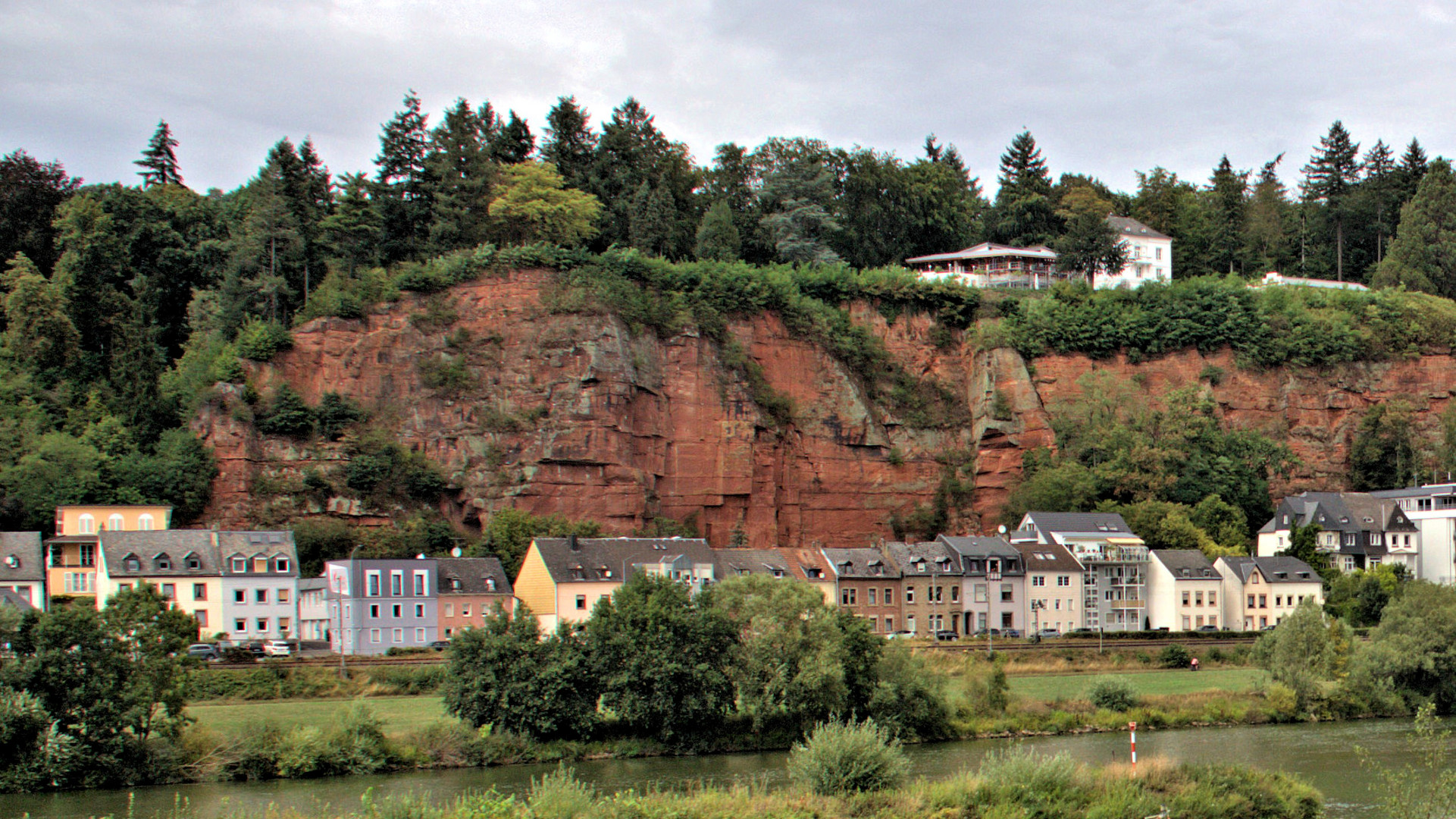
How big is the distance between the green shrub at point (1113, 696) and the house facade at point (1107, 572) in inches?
910

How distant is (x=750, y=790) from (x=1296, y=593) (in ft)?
160

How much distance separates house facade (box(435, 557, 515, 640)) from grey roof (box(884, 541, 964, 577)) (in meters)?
18.8

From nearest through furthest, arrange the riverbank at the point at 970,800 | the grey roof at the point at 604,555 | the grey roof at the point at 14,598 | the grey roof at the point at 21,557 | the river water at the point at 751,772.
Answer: the riverbank at the point at 970,800
the river water at the point at 751,772
the grey roof at the point at 14,598
the grey roof at the point at 21,557
the grey roof at the point at 604,555

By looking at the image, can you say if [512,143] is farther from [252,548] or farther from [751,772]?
[751,772]

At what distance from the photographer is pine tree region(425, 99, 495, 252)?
281 feet

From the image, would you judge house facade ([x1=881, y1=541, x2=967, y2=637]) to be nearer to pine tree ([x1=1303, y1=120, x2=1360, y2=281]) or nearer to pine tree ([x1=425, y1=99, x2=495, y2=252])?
pine tree ([x1=425, y1=99, x2=495, y2=252])

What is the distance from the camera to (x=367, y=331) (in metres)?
79.1

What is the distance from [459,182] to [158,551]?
30071mm

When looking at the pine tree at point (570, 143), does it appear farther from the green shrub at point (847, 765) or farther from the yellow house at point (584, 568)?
the green shrub at point (847, 765)

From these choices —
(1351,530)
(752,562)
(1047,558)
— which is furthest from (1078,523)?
(752,562)

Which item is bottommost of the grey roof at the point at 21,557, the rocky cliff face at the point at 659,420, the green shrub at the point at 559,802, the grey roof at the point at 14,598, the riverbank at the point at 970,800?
the riverbank at the point at 970,800

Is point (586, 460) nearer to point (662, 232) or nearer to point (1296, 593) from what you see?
point (662, 232)

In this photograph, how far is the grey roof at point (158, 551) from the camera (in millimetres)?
62906

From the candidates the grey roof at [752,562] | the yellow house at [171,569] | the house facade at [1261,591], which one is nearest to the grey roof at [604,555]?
the grey roof at [752,562]
